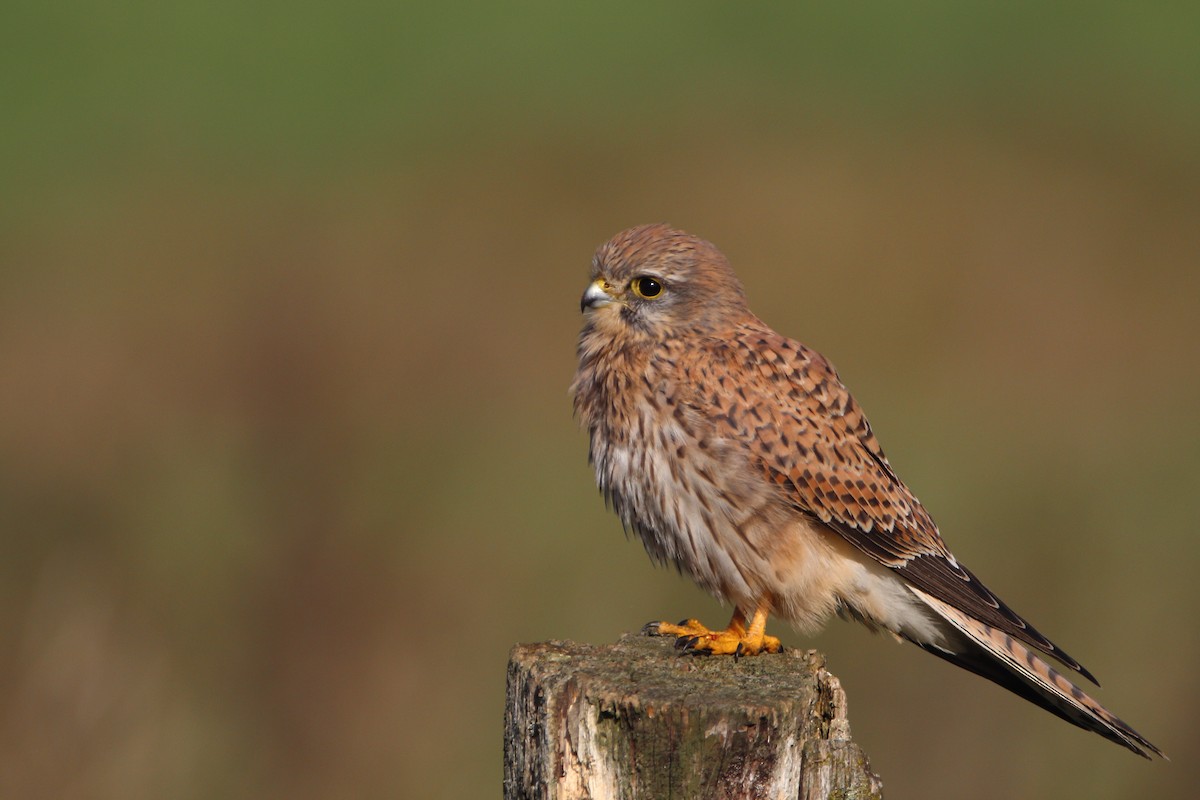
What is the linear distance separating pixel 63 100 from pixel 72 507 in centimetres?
599

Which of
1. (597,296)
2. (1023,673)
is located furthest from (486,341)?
(1023,673)

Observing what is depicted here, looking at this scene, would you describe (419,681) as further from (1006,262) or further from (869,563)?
(1006,262)

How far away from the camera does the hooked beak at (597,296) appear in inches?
181

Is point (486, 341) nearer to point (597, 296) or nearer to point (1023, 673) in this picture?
point (597, 296)

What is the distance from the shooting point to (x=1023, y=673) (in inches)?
168

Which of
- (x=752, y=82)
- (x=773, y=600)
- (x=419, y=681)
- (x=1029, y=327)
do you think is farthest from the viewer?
(x=752, y=82)

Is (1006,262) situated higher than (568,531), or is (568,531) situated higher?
(1006,262)

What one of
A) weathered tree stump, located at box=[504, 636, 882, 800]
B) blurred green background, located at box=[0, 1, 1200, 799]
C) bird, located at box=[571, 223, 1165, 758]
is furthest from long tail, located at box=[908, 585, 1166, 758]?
weathered tree stump, located at box=[504, 636, 882, 800]

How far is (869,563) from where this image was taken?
452 centimetres

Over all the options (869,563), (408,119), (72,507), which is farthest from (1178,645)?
(408,119)

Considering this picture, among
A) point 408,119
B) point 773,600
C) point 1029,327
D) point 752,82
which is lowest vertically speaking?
point 773,600

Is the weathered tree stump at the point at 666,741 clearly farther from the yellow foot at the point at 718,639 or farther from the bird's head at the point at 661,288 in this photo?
the bird's head at the point at 661,288

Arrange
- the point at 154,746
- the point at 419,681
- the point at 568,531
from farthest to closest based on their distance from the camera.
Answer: the point at 568,531
the point at 419,681
the point at 154,746

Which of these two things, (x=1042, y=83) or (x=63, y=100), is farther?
(x=1042, y=83)
